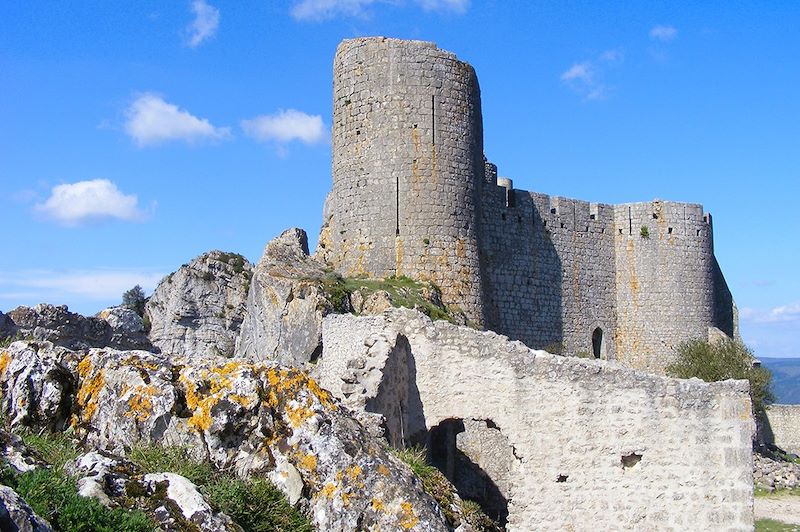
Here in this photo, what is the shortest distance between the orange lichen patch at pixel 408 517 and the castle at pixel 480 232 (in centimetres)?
1750

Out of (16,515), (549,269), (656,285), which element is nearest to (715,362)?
(656,285)

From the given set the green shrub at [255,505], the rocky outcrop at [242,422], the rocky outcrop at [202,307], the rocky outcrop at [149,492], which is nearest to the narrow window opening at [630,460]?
the rocky outcrop at [242,422]

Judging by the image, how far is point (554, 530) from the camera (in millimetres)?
13312

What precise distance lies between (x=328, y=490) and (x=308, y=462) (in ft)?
0.91

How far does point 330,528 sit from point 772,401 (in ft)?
128

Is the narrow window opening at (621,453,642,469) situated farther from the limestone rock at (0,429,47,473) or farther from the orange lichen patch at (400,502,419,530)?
the limestone rock at (0,429,47,473)

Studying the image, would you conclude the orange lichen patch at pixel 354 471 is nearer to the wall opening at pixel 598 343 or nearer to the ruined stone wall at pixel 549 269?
the ruined stone wall at pixel 549 269

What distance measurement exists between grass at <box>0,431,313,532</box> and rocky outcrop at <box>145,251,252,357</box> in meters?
21.4

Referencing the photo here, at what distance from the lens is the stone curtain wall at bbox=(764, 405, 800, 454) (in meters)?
45.3

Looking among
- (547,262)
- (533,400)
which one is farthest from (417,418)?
(547,262)

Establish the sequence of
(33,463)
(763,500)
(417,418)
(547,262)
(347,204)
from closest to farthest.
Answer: (33,463) → (417,418) → (347,204) → (763,500) → (547,262)

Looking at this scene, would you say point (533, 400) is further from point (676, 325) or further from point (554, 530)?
point (676, 325)

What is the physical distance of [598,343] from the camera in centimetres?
3319

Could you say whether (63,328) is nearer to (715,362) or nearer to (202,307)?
(202,307)
